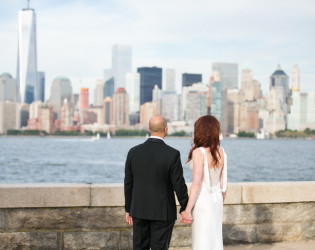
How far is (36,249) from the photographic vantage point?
6.09 m

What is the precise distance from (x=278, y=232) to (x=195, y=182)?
2.71 m

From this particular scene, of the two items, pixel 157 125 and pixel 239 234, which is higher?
pixel 157 125

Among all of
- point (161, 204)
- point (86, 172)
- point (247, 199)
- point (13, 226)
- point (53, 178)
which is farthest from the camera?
point (86, 172)

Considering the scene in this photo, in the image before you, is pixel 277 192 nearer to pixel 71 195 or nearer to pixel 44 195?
pixel 71 195

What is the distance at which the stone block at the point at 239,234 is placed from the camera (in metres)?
6.59

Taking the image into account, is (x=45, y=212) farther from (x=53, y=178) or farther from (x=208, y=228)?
(x=53, y=178)

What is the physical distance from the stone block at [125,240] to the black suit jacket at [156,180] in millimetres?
1704

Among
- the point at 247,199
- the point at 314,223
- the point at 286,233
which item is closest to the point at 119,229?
the point at 247,199

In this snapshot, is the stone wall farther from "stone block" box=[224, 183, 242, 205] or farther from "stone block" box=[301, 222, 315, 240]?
"stone block" box=[301, 222, 315, 240]

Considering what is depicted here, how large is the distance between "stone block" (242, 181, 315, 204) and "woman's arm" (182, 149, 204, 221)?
2103mm

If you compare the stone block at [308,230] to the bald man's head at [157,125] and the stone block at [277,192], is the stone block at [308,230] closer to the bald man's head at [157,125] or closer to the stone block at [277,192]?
the stone block at [277,192]

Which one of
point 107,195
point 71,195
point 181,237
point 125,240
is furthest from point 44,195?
point 181,237

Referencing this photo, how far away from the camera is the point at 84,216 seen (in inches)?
244

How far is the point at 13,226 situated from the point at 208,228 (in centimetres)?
260
